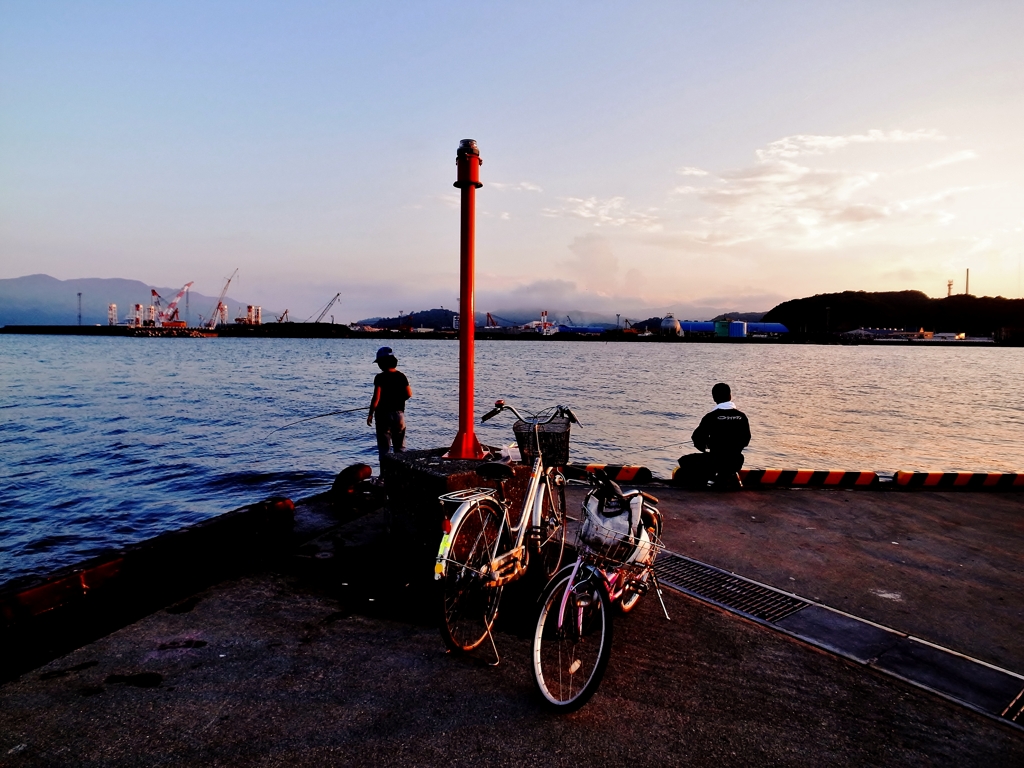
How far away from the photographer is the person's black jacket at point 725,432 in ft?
29.0

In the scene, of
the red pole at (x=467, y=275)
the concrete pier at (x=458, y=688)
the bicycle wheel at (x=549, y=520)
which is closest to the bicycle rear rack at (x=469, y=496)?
the bicycle wheel at (x=549, y=520)

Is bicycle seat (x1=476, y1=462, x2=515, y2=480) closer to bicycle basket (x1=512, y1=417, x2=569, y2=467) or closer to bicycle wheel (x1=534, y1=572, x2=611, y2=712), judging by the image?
bicycle basket (x1=512, y1=417, x2=569, y2=467)

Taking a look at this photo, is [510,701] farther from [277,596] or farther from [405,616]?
[277,596]

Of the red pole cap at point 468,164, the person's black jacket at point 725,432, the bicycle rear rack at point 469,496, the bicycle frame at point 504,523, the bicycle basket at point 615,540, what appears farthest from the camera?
the person's black jacket at point 725,432

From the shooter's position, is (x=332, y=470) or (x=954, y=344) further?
(x=954, y=344)

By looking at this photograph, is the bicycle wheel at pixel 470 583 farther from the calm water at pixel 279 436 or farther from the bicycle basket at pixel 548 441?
the calm water at pixel 279 436

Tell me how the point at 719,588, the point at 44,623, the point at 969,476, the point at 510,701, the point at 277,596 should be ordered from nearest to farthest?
the point at 510,701
the point at 44,623
the point at 277,596
the point at 719,588
the point at 969,476

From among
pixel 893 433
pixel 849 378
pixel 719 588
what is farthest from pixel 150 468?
pixel 849 378

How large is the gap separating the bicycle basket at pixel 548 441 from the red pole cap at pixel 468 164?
2.45m

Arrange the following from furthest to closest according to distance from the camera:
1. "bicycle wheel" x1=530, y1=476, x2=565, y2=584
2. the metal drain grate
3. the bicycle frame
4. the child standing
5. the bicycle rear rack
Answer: the child standing < the metal drain grate < "bicycle wheel" x1=530, y1=476, x2=565, y2=584 < the bicycle rear rack < the bicycle frame

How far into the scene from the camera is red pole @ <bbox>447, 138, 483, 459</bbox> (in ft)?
18.4

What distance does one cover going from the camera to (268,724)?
3309mm

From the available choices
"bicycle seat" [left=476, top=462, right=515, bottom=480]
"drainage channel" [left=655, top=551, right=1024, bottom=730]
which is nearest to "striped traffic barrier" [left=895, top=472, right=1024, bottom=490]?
"drainage channel" [left=655, top=551, right=1024, bottom=730]

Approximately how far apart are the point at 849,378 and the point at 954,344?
163927 millimetres
